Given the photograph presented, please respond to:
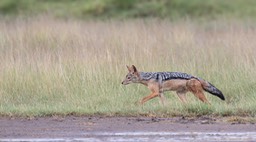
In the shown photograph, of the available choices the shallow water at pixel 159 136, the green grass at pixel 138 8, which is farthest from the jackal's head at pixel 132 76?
the green grass at pixel 138 8

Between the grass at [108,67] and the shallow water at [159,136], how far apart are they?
4.30 ft

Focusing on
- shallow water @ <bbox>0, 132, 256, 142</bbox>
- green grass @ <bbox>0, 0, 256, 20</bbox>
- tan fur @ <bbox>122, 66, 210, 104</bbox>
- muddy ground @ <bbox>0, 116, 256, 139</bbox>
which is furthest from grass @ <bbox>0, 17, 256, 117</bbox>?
Result: green grass @ <bbox>0, 0, 256, 20</bbox>

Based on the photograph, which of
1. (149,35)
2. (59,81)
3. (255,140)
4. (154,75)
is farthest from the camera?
(149,35)

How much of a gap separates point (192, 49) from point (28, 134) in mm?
5496

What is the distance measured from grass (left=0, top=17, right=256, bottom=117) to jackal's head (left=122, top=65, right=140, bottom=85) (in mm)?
245

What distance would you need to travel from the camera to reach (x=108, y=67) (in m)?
11.6

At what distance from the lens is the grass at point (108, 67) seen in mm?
9633

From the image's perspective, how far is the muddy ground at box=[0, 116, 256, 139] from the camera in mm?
8159

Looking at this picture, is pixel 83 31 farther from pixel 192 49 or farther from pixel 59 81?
pixel 59 81

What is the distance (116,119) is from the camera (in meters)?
9.09

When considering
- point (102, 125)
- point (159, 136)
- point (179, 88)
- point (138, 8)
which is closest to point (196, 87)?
point (179, 88)

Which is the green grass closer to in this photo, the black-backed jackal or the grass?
the grass

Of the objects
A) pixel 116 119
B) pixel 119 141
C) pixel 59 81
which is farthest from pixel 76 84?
pixel 119 141

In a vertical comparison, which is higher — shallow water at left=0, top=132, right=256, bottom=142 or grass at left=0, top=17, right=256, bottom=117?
grass at left=0, top=17, right=256, bottom=117
